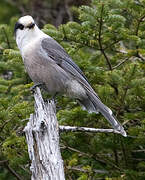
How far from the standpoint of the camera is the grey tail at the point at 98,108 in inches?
178

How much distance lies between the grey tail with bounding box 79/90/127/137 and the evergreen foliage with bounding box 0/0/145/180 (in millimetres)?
77

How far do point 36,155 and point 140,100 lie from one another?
55.8 inches

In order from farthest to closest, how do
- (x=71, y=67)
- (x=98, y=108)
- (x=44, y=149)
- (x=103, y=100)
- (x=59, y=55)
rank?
(x=59, y=55) < (x=71, y=67) < (x=103, y=100) < (x=98, y=108) < (x=44, y=149)

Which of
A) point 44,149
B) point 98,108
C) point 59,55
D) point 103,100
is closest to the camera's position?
point 44,149

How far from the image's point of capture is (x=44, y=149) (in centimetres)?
390

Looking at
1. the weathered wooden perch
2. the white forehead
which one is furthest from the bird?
the weathered wooden perch

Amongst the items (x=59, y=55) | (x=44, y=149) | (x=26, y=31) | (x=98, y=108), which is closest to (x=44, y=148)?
(x=44, y=149)

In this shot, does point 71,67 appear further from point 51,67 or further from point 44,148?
point 44,148

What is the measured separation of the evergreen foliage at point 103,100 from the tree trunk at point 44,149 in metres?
0.56

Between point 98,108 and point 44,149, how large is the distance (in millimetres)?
1044

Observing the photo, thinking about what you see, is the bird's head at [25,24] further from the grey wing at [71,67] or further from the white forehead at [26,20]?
the grey wing at [71,67]

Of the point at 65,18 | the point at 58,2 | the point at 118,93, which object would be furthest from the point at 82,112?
the point at 58,2

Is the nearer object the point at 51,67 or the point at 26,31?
the point at 51,67

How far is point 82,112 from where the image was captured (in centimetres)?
482
